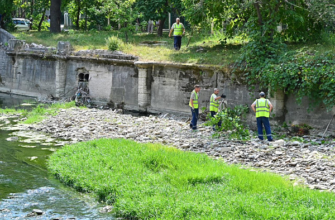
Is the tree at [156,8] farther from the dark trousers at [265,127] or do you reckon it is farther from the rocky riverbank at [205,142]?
the dark trousers at [265,127]

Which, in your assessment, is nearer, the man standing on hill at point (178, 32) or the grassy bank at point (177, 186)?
the grassy bank at point (177, 186)

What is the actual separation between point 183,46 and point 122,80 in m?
3.60

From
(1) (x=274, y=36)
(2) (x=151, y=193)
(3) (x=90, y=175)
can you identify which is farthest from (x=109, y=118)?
(2) (x=151, y=193)

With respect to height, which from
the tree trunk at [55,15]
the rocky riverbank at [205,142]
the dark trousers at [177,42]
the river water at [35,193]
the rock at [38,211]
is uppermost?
the tree trunk at [55,15]

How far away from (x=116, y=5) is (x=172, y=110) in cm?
865

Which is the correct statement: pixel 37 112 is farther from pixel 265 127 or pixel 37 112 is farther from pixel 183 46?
pixel 265 127

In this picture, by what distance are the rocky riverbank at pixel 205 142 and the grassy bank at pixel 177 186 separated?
107 cm

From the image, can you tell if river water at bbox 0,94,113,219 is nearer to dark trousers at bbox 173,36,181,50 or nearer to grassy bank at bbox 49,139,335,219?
grassy bank at bbox 49,139,335,219

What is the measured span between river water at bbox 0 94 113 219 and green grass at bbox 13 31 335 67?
29.9 ft

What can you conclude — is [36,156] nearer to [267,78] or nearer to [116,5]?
[267,78]

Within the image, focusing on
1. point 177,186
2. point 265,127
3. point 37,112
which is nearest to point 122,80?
point 37,112

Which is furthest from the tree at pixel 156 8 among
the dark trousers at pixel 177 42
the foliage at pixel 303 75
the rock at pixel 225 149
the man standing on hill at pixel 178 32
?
the rock at pixel 225 149

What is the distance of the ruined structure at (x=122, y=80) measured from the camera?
1950 centimetres

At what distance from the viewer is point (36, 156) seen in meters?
15.0
